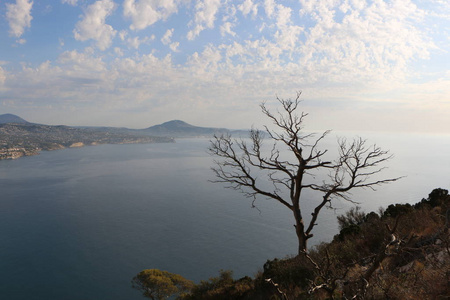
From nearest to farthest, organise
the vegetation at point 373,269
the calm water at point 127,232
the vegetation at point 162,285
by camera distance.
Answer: the vegetation at point 373,269
the vegetation at point 162,285
the calm water at point 127,232

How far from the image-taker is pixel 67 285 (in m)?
33.1

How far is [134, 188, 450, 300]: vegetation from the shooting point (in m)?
4.16

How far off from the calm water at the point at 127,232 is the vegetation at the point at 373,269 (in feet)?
89.7

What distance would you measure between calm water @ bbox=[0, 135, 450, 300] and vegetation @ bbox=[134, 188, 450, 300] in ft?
89.7

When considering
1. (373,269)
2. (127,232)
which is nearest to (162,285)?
(127,232)

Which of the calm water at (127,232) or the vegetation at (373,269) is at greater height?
the vegetation at (373,269)

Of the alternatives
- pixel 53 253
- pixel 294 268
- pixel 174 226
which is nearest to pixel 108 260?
pixel 53 253

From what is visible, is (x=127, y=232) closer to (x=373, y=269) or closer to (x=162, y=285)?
(x=162, y=285)

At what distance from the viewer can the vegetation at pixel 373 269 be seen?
416 cm

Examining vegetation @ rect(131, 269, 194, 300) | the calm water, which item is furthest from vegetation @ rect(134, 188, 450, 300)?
the calm water

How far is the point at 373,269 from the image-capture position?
4.03 meters

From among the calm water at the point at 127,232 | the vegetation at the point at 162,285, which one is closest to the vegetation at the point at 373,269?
the vegetation at the point at 162,285

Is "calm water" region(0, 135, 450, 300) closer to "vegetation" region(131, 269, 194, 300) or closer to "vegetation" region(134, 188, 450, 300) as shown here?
"vegetation" region(131, 269, 194, 300)

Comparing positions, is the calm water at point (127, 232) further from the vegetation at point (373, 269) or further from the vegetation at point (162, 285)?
the vegetation at point (373, 269)
